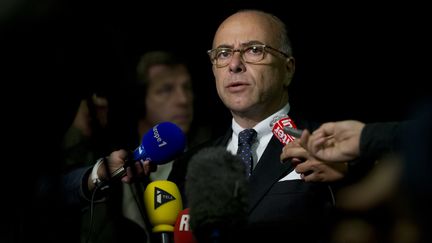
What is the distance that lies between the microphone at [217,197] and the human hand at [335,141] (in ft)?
1.30

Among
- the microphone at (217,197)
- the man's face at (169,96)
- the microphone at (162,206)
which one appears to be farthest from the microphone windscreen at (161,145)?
the man's face at (169,96)

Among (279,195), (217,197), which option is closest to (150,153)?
(279,195)

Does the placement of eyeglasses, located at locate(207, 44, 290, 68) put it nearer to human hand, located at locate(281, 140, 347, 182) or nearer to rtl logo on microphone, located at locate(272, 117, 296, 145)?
rtl logo on microphone, located at locate(272, 117, 296, 145)

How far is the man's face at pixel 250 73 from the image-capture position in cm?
248

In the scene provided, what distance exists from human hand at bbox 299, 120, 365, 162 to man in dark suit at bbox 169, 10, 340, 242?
43 centimetres

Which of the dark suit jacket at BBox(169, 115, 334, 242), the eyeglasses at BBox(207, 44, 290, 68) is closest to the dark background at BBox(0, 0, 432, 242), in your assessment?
the eyeglasses at BBox(207, 44, 290, 68)

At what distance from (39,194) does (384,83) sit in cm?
157

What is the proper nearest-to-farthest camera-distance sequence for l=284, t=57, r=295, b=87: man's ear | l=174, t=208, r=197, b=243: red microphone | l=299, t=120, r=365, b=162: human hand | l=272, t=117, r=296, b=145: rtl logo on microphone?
1. l=299, t=120, r=365, b=162: human hand
2. l=174, t=208, r=197, b=243: red microphone
3. l=272, t=117, r=296, b=145: rtl logo on microphone
4. l=284, t=57, r=295, b=87: man's ear

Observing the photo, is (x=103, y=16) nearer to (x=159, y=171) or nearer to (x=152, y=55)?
(x=152, y=55)

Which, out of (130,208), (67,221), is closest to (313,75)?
(130,208)

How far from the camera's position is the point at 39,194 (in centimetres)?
188

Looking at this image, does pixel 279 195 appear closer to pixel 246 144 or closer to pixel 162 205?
pixel 246 144

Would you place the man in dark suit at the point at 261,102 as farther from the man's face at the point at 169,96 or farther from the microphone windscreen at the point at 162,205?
the man's face at the point at 169,96

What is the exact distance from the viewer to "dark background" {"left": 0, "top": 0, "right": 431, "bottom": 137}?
6.98ft
